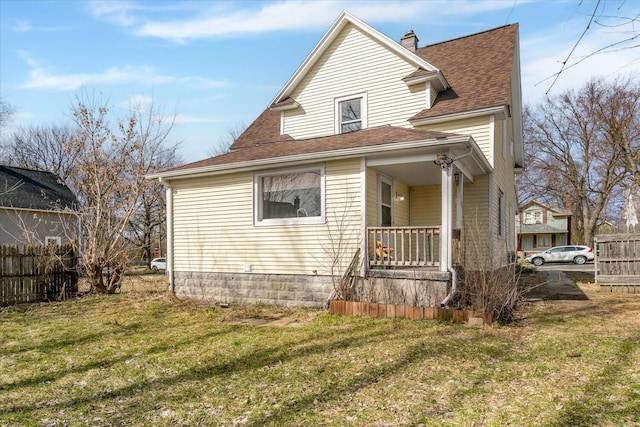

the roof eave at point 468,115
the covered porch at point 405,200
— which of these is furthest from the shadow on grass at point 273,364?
the roof eave at point 468,115

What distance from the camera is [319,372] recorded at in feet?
14.4

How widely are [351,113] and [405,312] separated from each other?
672cm

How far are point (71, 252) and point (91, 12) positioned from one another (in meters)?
6.11

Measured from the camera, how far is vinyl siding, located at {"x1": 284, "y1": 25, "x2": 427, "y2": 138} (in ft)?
36.2

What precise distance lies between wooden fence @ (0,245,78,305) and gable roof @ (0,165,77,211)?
6011 mm

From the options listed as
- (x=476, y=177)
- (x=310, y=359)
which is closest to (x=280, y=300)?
(x=310, y=359)

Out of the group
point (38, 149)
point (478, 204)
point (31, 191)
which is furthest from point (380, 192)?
point (38, 149)

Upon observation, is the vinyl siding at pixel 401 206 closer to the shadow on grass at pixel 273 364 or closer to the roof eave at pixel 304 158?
the roof eave at pixel 304 158

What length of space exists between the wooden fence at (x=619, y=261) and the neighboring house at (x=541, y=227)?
93.9 feet

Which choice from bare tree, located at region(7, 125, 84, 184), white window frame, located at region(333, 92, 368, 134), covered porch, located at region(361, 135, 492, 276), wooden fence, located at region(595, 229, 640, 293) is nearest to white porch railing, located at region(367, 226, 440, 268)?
covered porch, located at region(361, 135, 492, 276)

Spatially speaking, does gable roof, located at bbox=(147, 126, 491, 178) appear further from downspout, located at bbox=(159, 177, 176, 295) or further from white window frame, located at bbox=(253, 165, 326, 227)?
downspout, located at bbox=(159, 177, 176, 295)

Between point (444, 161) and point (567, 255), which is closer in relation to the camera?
point (444, 161)

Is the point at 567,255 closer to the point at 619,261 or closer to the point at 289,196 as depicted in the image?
the point at 619,261

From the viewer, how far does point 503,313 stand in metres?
6.88
